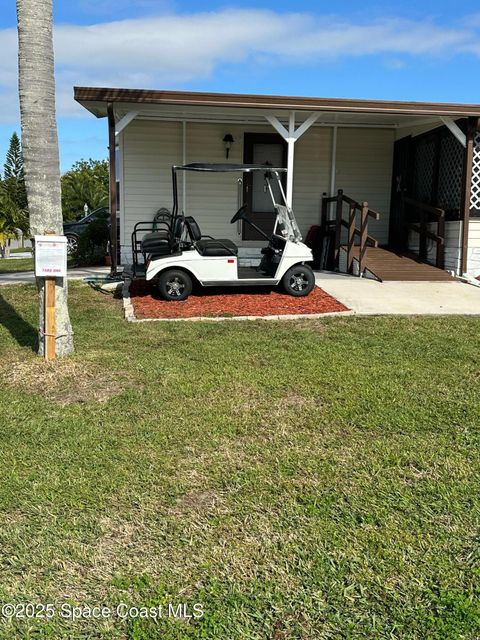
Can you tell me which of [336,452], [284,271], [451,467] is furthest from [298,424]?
[284,271]

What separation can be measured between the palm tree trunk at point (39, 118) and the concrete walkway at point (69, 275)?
19.0 ft

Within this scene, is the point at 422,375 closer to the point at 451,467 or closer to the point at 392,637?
the point at 451,467

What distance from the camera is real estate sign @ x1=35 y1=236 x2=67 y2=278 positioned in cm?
477

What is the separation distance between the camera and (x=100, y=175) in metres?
52.0

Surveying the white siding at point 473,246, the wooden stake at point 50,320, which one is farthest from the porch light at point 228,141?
the wooden stake at point 50,320

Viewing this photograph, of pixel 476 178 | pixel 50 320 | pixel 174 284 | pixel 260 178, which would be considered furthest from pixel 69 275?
pixel 476 178

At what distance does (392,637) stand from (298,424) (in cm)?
188

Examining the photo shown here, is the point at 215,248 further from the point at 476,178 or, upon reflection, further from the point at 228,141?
the point at 476,178

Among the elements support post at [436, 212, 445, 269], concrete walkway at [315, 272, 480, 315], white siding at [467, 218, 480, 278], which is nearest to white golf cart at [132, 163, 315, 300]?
concrete walkway at [315, 272, 480, 315]

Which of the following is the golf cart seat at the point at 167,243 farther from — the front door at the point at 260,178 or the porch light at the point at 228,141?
the porch light at the point at 228,141

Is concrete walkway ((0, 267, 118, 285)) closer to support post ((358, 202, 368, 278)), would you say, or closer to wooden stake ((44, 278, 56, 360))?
support post ((358, 202, 368, 278))

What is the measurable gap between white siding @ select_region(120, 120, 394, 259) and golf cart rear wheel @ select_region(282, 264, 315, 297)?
4.15m

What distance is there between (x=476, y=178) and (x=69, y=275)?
8.11 metres

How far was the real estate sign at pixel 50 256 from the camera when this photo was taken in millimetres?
4770
